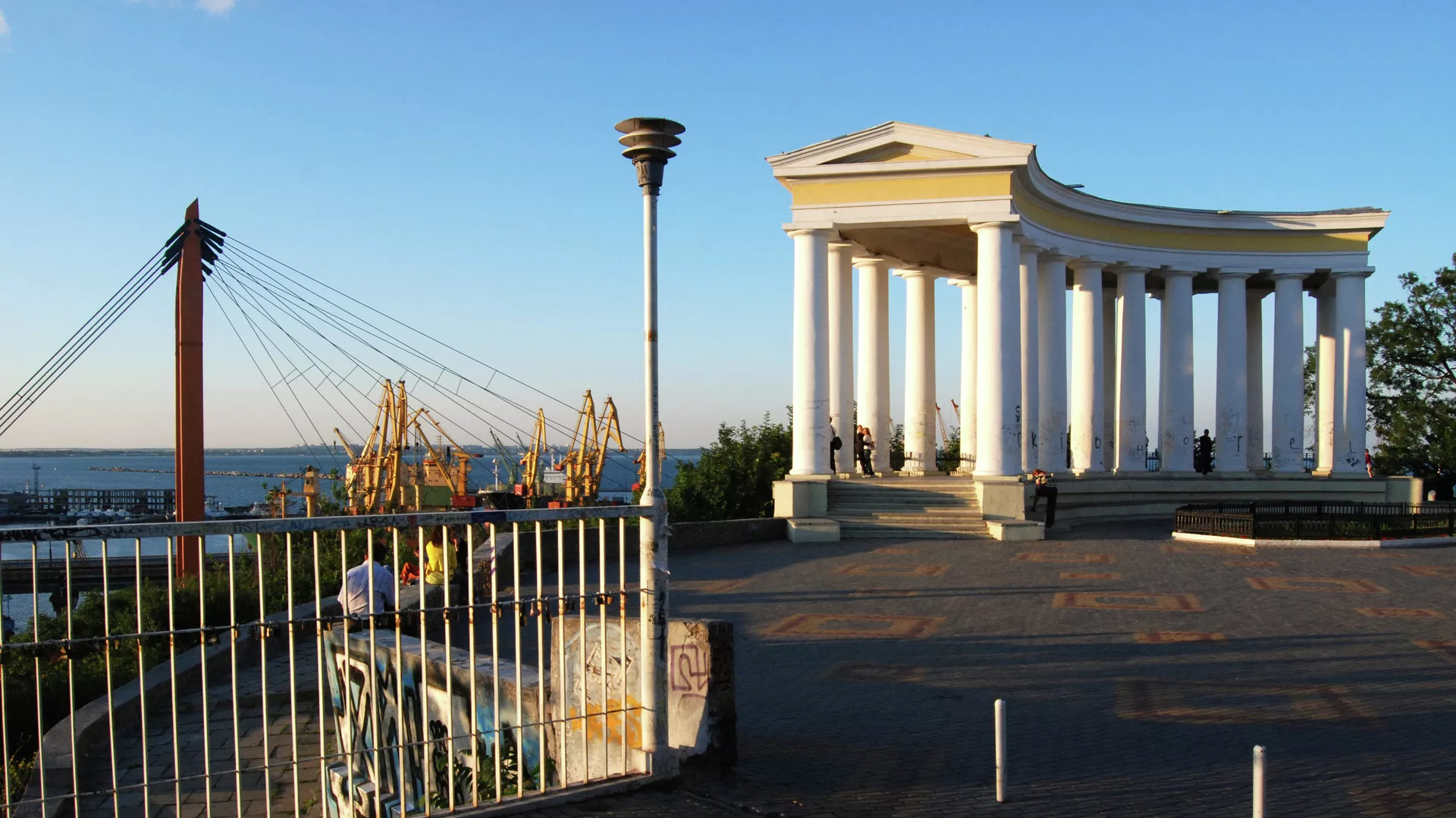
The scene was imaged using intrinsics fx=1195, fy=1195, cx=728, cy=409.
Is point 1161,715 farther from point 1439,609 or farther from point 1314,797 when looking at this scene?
point 1439,609

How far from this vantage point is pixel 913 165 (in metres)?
28.0

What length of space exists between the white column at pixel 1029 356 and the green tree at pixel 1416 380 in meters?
18.7

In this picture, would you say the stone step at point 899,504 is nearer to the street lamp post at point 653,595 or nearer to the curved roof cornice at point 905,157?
the curved roof cornice at point 905,157

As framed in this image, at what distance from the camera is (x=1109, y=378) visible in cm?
4025

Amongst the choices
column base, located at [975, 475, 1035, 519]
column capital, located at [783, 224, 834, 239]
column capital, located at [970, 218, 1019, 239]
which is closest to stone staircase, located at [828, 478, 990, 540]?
column base, located at [975, 475, 1035, 519]

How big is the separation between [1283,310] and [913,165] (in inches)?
601

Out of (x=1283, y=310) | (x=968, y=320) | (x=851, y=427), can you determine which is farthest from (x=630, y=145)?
(x=1283, y=310)

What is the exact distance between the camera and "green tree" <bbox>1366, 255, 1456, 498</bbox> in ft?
141

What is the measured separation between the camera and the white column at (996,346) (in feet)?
91.4

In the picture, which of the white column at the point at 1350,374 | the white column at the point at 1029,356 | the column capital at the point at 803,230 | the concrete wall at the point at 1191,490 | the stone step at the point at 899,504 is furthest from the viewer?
the white column at the point at 1350,374

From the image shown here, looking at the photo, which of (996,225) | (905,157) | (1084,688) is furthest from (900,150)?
(1084,688)

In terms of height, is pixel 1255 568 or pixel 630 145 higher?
pixel 630 145

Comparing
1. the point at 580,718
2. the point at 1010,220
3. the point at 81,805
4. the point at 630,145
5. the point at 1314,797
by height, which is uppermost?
the point at 1010,220

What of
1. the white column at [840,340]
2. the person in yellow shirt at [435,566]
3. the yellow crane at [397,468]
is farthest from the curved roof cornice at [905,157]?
the yellow crane at [397,468]
